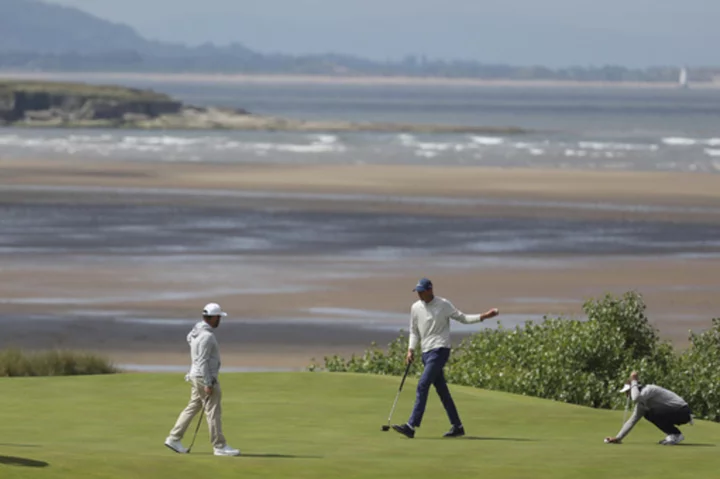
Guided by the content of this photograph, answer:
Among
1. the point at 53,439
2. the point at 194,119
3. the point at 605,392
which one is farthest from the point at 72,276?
the point at 194,119

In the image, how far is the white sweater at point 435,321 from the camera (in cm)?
2077

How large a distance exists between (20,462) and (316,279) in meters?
31.1

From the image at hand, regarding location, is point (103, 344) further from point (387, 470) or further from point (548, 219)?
point (548, 219)

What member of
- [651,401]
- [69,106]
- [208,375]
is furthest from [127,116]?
[208,375]

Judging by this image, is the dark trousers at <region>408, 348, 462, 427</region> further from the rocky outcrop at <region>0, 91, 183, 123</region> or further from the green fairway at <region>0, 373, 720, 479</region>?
the rocky outcrop at <region>0, 91, 183, 123</region>

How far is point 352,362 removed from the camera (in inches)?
1233

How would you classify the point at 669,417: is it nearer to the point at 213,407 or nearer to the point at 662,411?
the point at 662,411

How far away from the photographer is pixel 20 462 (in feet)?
57.2

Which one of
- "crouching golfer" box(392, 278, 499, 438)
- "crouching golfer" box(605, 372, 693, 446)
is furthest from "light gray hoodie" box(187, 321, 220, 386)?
"crouching golfer" box(605, 372, 693, 446)

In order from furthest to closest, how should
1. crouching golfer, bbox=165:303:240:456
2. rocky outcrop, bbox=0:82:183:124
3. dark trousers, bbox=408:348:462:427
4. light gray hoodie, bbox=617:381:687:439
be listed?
rocky outcrop, bbox=0:82:183:124, dark trousers, bbox=408:348:462:427, light gray hoodie, bbox=617:381:687:439, crouching golfer, bbox=165:303:240:456

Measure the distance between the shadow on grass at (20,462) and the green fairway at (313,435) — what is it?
1 centimetres

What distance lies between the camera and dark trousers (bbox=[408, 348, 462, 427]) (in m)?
20.8

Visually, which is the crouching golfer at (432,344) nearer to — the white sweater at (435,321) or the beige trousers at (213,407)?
the white sweater at (435,321)

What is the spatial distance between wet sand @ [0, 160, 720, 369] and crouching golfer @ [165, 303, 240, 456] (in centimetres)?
1600
